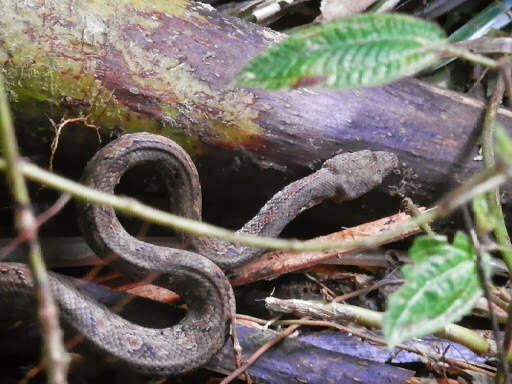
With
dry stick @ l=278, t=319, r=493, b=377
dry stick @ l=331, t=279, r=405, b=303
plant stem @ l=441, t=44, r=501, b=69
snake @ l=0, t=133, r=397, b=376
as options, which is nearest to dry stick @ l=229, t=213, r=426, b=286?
snake @ l=0, t=133, r=397, b=376

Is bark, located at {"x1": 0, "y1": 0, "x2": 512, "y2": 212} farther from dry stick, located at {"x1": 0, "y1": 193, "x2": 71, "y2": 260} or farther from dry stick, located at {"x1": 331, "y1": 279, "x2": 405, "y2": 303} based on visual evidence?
dry stick, located at {"x1": 0, "y1": 193, "x2": 71, "y2": 260}

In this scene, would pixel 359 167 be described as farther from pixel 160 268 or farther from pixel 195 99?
pixel 160 268

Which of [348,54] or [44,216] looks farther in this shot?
[348,54]

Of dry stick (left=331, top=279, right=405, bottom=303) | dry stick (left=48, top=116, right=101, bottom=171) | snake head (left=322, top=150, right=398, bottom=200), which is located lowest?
dry stick (left=331, top=279, right=405, bottom=303)

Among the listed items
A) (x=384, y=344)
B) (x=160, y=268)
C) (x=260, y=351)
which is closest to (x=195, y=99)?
(x=160, y=268)

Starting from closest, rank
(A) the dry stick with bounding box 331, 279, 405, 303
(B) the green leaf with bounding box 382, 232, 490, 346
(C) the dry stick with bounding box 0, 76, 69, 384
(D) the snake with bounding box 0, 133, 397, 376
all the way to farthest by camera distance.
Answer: (C) the dry stick with bounding box 0, 76, 69, 384
(B) the green leaf with bounding box 382, 232, 490, 346
(D) the snake with bounding box 0, 133, 397, 376
(A) the dry stick with bounding box 331, 279, 405, 303

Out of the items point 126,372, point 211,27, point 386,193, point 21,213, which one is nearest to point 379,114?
point 386,193

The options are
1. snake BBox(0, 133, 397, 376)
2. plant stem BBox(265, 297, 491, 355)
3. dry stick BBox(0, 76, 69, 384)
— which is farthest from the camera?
plant stem BBox(265, 297, 491, 355)
